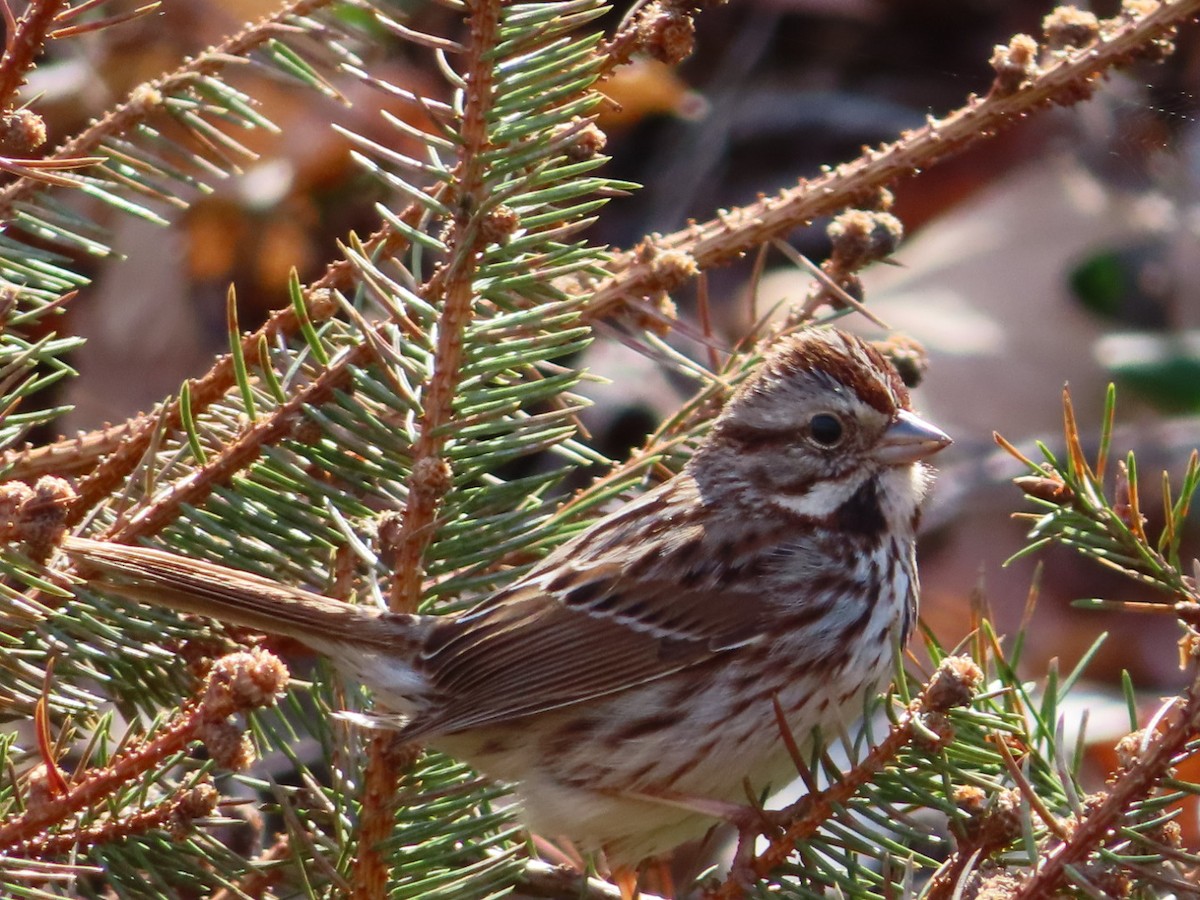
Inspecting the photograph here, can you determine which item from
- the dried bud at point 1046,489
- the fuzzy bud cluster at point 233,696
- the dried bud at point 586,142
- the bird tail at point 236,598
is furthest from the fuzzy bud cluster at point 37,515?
the dried bud at point 1046,489

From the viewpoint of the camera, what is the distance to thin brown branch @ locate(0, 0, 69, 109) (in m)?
1.41

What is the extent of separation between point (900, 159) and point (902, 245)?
298 cm

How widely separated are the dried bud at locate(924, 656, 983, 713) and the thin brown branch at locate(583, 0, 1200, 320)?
0.64 metres

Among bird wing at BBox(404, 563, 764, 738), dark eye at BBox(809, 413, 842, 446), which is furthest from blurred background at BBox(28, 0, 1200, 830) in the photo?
bird wing at BBox(404, 563, 764, 738)

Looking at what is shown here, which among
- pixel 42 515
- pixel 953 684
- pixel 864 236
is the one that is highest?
pixel 42 515

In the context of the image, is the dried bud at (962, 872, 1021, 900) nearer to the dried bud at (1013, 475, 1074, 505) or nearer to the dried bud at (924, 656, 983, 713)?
the dried bud at (924, 656, 983, 713)

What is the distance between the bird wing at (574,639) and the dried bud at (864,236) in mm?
671

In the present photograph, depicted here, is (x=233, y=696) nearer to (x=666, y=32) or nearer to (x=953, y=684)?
(x=953, y=684)

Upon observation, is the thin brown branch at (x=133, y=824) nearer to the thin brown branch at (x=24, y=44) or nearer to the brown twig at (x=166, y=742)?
the brown twig at (x=166, y=742)

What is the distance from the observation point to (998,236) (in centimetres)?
509

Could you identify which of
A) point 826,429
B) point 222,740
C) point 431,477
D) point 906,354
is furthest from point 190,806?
point 826,429

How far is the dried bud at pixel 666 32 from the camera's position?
164cm

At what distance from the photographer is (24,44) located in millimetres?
1433

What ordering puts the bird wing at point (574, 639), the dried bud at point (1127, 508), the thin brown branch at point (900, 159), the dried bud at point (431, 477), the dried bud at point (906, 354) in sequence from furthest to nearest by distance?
the bird wing at point (574, 639)
the dried bud at point (906, 354)
the thin brown branch at point (900, 159)
the dried bud at point (431, 477)
the dried bud at point (1127, 508)
